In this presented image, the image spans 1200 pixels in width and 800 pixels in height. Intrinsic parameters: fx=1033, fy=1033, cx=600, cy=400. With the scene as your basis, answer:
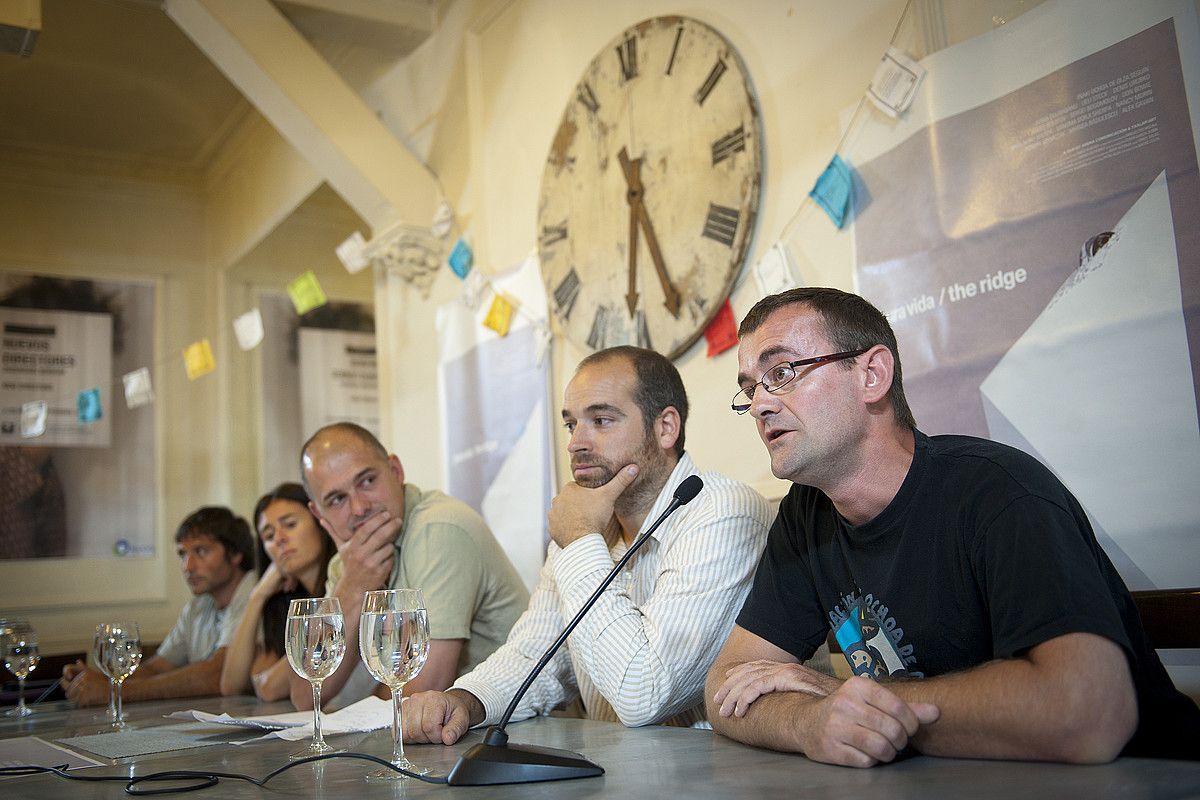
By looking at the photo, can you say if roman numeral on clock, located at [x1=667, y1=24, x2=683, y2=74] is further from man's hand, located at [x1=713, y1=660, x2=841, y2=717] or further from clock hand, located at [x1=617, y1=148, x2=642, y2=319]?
man's hand, located at [x1=713, y1=660, x2=841, y2=717]

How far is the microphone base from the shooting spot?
1.08m

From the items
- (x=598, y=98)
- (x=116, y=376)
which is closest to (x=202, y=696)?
(x=598, y=98)

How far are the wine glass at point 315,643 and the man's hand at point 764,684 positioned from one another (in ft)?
1.73

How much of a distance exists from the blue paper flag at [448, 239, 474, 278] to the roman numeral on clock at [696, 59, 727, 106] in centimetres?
131

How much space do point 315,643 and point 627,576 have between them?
2.20ft

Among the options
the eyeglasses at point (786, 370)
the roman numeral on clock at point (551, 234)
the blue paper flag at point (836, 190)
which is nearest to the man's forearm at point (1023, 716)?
the eyeglasses at point (786, 370)

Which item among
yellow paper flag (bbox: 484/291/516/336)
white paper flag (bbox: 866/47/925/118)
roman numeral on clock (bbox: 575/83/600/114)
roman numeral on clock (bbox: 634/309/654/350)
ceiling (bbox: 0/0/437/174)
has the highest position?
ceiling (bbox: 0/0/437/174)

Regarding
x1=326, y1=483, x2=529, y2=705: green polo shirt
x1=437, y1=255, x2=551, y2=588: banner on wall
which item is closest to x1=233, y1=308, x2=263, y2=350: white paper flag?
x1=437, y1=255, x2=551, y2=588: banner on wall

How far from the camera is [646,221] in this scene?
9.02 ft

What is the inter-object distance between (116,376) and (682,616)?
4777mm

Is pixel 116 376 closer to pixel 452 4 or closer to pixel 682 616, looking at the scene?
pixel 452 4

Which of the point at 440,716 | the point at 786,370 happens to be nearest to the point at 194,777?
the point at 440,716

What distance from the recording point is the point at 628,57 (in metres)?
2.88

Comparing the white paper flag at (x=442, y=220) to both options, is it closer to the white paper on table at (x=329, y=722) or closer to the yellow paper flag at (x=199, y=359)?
the yellow paper flag at (x=199, y=359)
